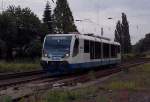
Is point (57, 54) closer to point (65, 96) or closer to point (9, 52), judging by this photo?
point (65, 96)

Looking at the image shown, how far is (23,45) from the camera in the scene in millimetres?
64438

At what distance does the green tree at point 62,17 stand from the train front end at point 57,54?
47.8 metres

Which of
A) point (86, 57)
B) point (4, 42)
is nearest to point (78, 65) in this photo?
point (86, 57)

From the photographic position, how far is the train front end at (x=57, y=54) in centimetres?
2944

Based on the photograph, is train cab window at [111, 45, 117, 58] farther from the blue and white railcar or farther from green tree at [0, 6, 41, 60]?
green tree at [0, 6, 41, 60]

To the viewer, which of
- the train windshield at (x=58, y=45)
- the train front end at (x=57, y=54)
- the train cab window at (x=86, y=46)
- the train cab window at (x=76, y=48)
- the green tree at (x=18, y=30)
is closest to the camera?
the train front end at (x=57, y=54)

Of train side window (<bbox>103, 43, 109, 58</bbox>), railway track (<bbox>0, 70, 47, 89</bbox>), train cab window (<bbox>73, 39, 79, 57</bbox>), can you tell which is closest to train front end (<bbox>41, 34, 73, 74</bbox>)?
train cab window (<bbox>73, 39, 79, 57</bbox>)

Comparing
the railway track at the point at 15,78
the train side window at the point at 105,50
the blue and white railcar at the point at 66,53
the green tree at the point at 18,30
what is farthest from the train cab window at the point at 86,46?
the green tree at the point at 18,30

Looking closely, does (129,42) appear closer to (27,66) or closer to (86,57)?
(27,66)

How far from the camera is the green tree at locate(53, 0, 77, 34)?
80.6 metres

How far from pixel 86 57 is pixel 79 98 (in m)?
17.2

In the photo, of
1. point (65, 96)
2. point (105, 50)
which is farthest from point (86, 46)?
point (65, 96)

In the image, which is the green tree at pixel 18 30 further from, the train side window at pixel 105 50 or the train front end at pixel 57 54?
the train front end at pixel 57 54

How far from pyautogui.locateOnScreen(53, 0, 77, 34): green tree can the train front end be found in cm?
4777
